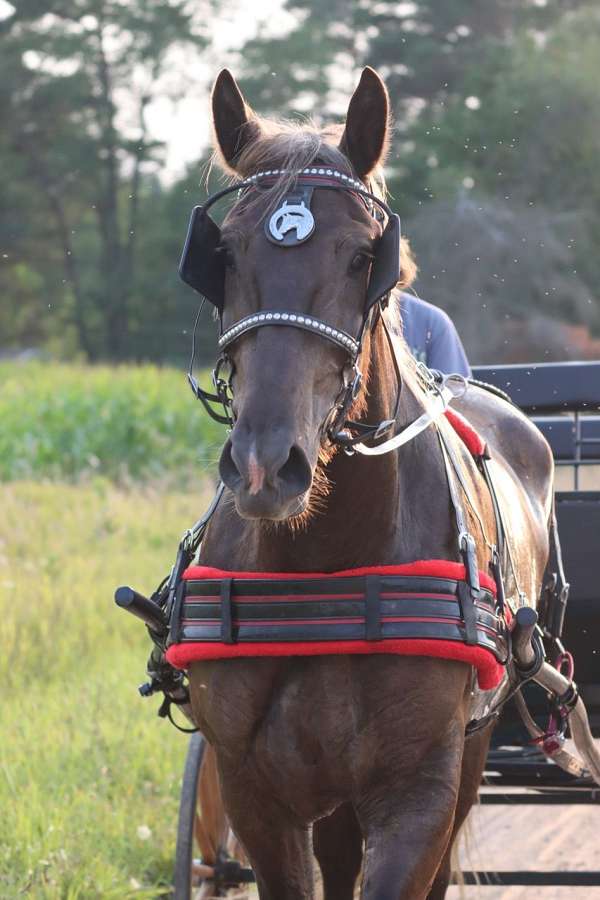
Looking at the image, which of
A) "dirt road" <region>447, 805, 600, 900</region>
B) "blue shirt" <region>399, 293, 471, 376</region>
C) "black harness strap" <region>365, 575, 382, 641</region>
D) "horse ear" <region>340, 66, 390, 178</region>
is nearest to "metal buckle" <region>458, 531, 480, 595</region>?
"black harness strap" <region>365, 575, 382, 641</region>

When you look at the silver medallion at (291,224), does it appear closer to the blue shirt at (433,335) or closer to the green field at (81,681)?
the green field at (81,681)

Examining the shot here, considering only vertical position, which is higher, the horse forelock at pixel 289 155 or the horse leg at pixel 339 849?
the horse forelock at pixel 289 155

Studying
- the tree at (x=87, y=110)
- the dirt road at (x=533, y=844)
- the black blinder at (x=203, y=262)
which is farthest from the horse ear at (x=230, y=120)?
the tree at (x=87, y=110)

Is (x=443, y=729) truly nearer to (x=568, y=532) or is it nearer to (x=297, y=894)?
(x=297, y=894)

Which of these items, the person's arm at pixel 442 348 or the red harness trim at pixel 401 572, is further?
the person's arm at pixel 442 348

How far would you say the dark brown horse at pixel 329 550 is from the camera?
259cm

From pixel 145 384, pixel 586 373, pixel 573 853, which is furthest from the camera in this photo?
pixel 145 384

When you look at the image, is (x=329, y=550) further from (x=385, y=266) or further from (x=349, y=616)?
(x=385, y=266)

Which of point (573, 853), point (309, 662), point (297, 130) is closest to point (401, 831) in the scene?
point (309, 662)

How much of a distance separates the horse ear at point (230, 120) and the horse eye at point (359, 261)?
0.45 m

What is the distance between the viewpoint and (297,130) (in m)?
2.95

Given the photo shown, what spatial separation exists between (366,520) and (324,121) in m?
29.0

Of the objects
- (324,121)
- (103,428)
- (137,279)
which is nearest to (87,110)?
(137,279)

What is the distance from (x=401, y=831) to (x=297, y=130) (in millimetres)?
1443
